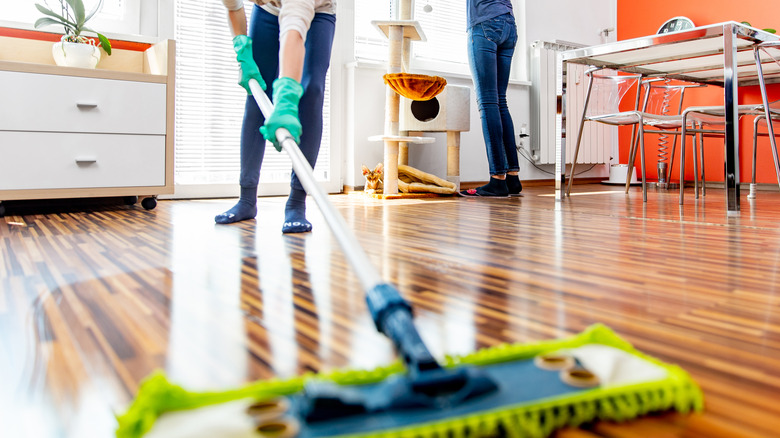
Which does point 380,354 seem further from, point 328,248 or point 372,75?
point 372,75

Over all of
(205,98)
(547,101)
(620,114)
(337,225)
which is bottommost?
(337,225)

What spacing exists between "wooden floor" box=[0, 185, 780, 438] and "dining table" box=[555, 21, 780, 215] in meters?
0.43

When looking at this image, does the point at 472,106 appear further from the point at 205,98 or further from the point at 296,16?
the point at 296,16

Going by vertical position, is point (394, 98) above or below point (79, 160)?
above

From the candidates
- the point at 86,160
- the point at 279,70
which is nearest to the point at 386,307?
the point at 279,70

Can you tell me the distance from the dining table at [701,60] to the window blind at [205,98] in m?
1.65

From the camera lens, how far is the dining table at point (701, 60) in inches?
78.1

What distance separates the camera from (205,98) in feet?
9.75

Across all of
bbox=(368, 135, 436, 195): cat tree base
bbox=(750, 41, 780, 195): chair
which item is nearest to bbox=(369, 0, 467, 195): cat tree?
bbox=(368, 135, 436, 195): cat tree base

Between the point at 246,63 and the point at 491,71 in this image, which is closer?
the point at 246,63

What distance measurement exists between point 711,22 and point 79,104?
3.91 metres

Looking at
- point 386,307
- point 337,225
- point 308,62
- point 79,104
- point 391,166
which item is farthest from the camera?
point 391,166

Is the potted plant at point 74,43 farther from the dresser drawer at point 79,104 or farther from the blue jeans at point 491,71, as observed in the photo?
the blue jeans at point 491,71

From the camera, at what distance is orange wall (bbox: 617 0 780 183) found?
3748 mm
